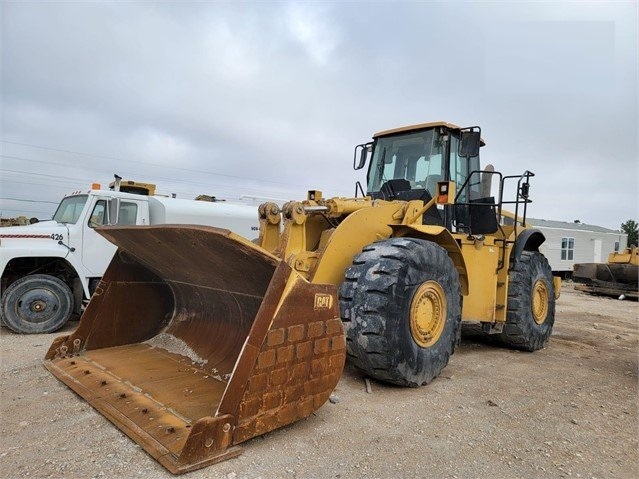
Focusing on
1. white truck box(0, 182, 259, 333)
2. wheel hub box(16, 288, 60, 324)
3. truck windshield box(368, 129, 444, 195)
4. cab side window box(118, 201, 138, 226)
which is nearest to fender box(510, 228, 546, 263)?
truck windshield box(368, 129, 444, 195)

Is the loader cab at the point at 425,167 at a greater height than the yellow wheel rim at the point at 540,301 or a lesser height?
greater

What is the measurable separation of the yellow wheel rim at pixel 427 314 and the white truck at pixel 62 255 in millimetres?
5630

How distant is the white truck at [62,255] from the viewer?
23.0 feet

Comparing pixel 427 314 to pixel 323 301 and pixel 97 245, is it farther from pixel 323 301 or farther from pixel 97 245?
pixel 97 245

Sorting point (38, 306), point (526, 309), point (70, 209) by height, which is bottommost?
point (38, 306)

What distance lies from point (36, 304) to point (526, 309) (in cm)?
715

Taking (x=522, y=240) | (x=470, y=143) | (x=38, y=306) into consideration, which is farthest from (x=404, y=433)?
(x=38, y=306)

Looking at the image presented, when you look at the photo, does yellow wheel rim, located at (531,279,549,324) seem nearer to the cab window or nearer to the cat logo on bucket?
the cat logo on bucket

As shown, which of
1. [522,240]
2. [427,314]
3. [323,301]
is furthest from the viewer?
[522,240]

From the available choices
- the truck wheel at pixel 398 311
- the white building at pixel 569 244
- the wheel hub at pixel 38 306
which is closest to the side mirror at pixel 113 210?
the wheel hub at pixel 38 306

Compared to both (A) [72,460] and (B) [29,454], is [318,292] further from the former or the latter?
(B) [29,454]

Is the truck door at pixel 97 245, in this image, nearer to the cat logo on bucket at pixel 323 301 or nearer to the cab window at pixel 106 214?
the cab window at pixel 106 214

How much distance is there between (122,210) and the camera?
812 centimetres

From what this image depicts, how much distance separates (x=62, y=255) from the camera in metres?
7.37
